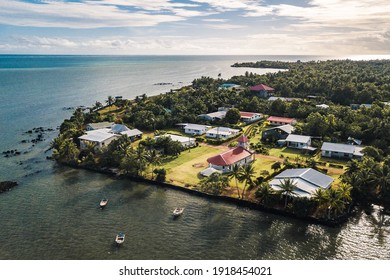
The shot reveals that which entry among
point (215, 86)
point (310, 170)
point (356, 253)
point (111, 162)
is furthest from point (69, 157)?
point (215, 86)

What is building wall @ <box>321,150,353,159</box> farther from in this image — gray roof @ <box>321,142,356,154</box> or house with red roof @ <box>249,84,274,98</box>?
house with red roof @ <box>249,84,274,98</box>

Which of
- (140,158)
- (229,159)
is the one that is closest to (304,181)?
(229,159)

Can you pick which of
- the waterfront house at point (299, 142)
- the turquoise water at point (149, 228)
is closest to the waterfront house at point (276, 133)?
the waterfront house at point (299, 142)

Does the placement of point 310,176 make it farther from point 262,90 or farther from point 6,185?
point 262,90

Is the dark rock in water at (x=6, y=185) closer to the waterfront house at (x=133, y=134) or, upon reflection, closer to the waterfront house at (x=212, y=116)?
the waterfront house at (x=133, y=134)

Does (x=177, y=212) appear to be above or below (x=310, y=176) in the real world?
below
